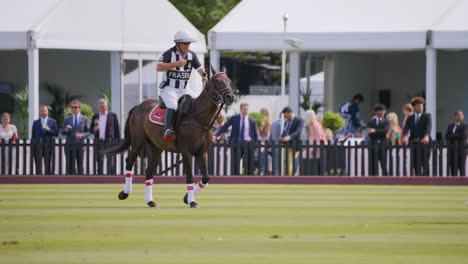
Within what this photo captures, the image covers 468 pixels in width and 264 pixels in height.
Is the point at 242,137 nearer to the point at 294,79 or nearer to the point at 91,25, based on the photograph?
the point at 294,79

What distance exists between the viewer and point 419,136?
22656 millimetres

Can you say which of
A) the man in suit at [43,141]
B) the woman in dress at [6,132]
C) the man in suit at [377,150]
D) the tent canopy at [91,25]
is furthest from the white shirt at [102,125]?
the man in suit at [377,150]

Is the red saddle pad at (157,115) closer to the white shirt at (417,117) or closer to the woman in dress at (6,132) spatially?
the white shirt at (417,117)

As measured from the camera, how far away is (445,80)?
3164 cm

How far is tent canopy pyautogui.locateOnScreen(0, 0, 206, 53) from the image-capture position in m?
25.5

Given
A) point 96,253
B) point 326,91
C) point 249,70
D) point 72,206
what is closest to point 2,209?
point 72,206

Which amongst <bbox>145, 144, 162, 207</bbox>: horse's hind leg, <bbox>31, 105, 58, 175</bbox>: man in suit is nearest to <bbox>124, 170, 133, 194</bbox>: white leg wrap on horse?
<bbox>145, 144, 162, 207</bbox>: horse's hind leg

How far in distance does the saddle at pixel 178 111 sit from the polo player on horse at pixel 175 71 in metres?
0.07

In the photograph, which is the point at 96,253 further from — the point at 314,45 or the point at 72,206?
the point at 314,45

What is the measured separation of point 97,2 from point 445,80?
1052 cm

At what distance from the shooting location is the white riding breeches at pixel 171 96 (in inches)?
589

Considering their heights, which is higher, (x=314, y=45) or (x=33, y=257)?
(x=314, y=45)

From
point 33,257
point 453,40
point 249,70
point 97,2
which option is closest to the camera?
point 33,257

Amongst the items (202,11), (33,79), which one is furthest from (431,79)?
(202,11)
